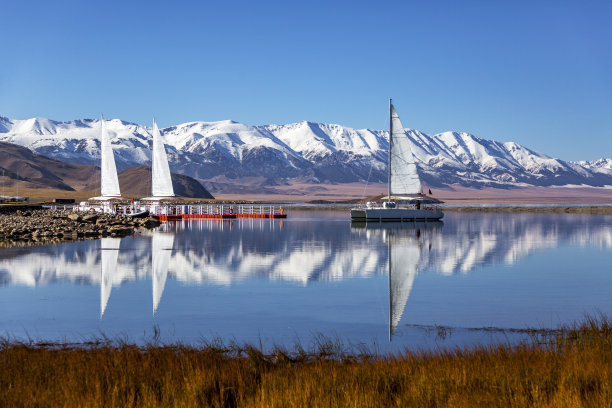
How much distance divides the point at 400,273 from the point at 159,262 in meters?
11.2

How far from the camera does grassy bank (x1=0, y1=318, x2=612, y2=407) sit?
9.41 metres

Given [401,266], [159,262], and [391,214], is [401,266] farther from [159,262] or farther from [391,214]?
[391,214]

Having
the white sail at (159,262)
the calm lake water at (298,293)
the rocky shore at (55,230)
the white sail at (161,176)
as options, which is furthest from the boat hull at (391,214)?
the calm lake water at (298,293)

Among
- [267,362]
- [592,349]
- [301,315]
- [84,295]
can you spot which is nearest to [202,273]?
[84,295]

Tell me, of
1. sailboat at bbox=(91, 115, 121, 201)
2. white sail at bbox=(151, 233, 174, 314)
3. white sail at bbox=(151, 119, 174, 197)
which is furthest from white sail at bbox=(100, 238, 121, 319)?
sailboat at bbox=(91, 115, 121, 201)

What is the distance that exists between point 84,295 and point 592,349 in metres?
15.3

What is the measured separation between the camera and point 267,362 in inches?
469

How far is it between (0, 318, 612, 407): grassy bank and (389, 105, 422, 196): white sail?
62920 mm

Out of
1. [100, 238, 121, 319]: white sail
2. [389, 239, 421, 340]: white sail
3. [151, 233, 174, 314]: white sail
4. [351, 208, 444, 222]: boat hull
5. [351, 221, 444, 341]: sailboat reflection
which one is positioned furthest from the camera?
[351, 208, 444, 222]: boat hull

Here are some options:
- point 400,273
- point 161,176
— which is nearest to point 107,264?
point 400,273

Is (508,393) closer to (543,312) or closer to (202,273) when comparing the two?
(543,312)

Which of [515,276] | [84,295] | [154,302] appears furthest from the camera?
[515,276]

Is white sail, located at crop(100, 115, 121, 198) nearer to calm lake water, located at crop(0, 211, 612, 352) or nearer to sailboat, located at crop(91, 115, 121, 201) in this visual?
sailboat, located at crop(91, 115, 121, 201)

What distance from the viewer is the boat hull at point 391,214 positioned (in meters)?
77.8
